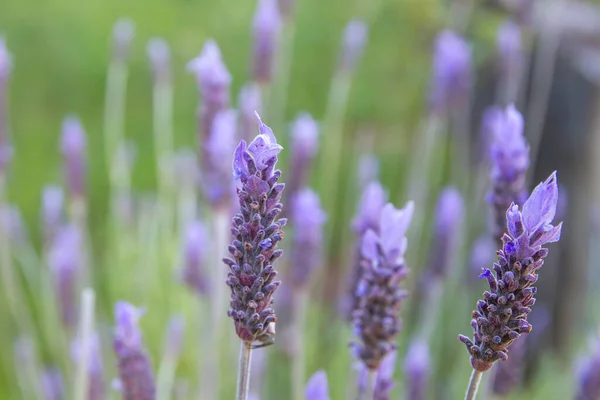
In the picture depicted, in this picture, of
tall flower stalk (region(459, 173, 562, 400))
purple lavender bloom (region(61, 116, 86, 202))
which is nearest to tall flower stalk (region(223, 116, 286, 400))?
tall flower stalk (region(459, 173, 562, 400))

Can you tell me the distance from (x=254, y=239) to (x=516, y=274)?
19 centimetres

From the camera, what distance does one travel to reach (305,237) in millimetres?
1172

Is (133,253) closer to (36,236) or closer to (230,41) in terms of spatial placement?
(36,236)

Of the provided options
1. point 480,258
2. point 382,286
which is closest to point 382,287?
point 382,286

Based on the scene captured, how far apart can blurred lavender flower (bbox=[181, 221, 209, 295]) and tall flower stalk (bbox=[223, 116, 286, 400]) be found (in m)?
0.67

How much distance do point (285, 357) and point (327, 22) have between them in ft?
4.32

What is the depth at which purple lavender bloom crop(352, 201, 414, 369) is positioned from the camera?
2.23 feet

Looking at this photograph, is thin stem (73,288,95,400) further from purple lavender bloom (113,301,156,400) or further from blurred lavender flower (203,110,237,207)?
blurred lavender flower (203,110,237,207)

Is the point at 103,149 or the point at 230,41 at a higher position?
the point at 230,41

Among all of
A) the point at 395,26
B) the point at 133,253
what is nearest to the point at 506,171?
the point at 133,253

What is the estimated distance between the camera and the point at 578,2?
8.46 ft

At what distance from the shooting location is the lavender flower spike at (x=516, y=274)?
20.5 inches

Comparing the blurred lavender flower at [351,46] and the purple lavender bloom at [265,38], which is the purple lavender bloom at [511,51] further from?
the purple lavender bloom at [265,38]

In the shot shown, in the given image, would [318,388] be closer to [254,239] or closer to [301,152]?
[254,239]
